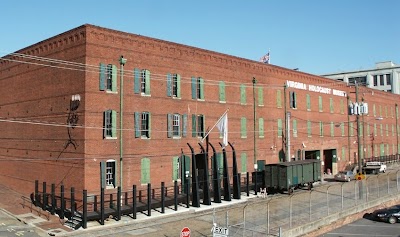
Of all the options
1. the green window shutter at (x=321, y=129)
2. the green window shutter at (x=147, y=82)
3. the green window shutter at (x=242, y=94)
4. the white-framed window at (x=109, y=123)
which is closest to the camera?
the white-framed window at (x=109, y=123)

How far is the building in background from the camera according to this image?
101m

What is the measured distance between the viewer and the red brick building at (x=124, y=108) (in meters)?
29.3

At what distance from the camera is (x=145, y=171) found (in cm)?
3216

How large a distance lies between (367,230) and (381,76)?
86817 mm

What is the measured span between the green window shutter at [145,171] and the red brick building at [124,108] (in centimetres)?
11

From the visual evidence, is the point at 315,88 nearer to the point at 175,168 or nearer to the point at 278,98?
the point at 278,98

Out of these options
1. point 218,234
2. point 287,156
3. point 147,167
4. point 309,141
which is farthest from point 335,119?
point 218,234

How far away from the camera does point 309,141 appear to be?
5397cm

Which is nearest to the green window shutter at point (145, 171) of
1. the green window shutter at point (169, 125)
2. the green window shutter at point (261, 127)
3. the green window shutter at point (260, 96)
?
the green window shutter at point (169, 125)

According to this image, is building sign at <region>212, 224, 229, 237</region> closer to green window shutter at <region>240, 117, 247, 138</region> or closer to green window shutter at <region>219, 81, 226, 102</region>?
green window shutter at <region>219, 81, 226, 102</region>

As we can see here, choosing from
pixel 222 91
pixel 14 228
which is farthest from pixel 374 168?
pixel 14 228

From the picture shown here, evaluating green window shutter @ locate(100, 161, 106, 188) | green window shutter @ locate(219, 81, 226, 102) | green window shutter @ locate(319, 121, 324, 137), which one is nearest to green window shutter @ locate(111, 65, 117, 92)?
green window shutter @ locate(100, 161, 106, 188)

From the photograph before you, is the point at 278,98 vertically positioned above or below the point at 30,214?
above

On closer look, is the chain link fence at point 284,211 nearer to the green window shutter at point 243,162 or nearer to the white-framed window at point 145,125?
the green window shutter at point 243,162
